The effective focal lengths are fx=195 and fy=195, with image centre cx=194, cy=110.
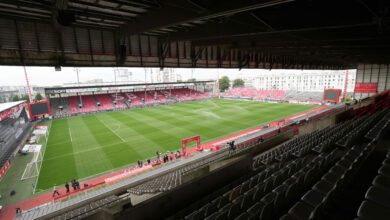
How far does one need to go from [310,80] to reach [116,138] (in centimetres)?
7137

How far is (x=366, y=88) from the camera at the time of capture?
30.6m

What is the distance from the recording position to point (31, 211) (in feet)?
34.9

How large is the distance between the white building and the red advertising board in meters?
26.5

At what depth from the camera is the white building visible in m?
61.7

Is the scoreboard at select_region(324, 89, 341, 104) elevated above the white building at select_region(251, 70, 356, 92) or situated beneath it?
situated beneath

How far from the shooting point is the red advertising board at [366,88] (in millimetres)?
29800

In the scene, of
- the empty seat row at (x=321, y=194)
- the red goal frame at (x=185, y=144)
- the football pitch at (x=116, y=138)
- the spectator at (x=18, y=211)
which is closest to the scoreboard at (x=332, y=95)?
the football pitch at (x=116, y=138)

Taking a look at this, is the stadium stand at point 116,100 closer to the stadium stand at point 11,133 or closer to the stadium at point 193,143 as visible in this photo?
the stadium stand at point 11,133

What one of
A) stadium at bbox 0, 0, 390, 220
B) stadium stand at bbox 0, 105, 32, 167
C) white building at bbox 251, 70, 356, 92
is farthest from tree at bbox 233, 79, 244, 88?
stadium stand at bbox 0, 105, 32, 167

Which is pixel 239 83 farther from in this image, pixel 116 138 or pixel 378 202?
pixel 378 202

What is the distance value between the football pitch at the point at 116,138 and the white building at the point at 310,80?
41490 millimetres

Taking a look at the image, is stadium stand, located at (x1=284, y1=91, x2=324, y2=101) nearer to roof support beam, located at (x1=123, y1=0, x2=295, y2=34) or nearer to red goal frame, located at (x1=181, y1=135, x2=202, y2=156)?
red goal frame, located at (x1=181, y1=135, x2=202, y2=156)

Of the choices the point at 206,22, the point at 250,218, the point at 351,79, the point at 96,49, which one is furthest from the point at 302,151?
the point at 351,79

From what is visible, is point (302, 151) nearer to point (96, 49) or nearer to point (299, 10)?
point (299, 10)
